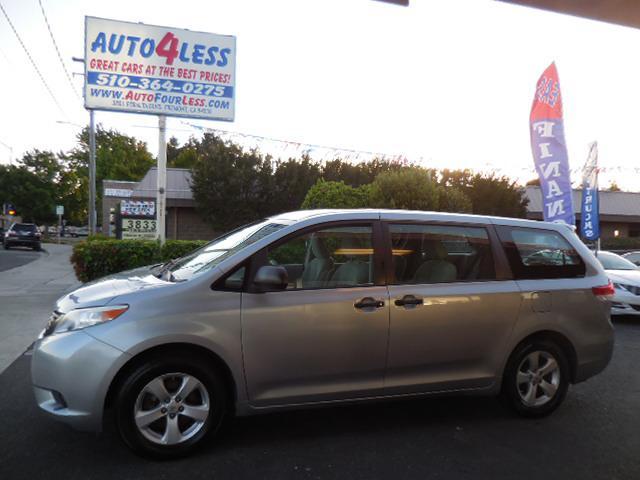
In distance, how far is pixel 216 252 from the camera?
403 centimetres

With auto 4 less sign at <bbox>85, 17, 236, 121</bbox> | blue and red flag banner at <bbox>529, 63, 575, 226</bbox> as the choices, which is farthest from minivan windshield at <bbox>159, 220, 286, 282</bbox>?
blue and red flag banner at <bbox>529, 63, 575, 226</bbox>

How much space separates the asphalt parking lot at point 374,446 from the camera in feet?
10.6

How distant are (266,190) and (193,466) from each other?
20.4 m

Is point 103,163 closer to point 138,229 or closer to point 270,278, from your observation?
point 138,229

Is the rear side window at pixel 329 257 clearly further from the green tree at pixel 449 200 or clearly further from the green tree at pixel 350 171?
the green tree at pixel 350 171

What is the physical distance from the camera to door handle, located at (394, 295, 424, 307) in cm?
380

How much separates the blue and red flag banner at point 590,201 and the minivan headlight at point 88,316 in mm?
16736

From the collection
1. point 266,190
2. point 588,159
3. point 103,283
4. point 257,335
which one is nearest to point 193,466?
point 257,335

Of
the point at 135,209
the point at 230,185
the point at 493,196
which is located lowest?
the point at 135,209

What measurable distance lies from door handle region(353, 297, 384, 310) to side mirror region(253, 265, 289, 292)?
57 cm

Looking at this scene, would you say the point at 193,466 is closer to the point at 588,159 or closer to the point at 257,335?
the point at 257,335

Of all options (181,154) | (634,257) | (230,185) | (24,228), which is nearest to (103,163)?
(181,154)

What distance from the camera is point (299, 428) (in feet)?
12.9

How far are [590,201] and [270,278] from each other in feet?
53.7
